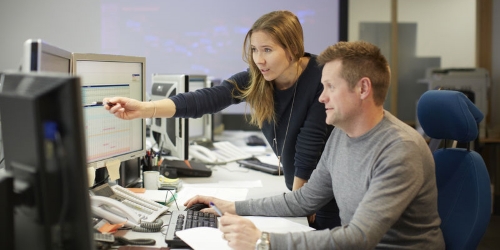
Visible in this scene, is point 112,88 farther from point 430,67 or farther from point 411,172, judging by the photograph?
point 430,67

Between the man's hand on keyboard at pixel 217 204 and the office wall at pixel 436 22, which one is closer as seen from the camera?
the man's hand on keyboard at pixel 217 204

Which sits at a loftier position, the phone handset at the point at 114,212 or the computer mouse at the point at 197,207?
the phone handset at the point at 114,212

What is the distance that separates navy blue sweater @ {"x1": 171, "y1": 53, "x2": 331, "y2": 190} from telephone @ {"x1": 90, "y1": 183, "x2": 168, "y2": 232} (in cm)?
35

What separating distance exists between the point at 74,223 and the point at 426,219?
95cm

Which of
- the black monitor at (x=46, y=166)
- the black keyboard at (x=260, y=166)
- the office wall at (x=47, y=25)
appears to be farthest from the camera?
the office wall at (x=47, y=25)

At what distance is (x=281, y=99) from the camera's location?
2061mm

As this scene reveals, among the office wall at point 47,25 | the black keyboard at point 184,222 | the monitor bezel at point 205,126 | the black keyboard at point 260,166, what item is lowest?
the black keyboard at point 184,222

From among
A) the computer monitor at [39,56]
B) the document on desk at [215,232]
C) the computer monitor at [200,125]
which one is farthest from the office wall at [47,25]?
the document on desk at [215,232]

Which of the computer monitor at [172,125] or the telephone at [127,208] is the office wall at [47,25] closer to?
the computer monitor at [172,125]

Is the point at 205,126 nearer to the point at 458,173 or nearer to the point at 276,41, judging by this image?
the point at 276,41

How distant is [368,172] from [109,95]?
0.96 meters

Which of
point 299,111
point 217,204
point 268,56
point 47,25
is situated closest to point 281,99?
point 299,111

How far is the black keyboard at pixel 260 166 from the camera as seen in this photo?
2.68 m

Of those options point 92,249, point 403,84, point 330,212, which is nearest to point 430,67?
point 403,84
